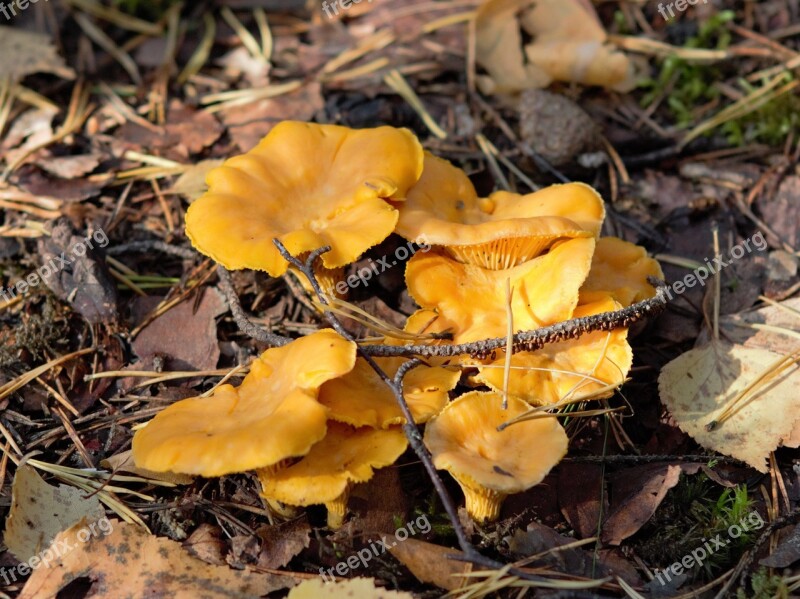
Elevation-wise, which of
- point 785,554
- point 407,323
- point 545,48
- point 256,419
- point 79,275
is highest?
point 545,48

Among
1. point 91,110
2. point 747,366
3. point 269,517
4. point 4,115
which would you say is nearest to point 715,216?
point 747,366

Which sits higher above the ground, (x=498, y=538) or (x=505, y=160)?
(x=505, y=160)

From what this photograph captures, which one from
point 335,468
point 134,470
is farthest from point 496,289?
point 134,470

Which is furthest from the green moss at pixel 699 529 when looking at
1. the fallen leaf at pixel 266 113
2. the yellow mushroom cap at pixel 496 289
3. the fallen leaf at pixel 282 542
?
the fallen leaf at pixel 266 113

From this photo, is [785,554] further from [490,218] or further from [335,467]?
[490,218]

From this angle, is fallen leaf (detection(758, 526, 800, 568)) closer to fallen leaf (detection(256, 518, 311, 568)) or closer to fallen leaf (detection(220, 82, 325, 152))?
fallen leaf (detection(256, 518, 311, 568))

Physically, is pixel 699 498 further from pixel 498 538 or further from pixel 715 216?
pixel 715 216
